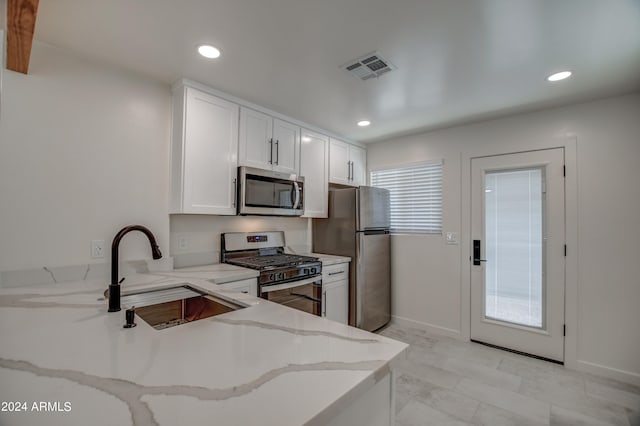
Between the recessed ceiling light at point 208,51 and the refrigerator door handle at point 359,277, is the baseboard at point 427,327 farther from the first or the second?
the recessed ceiling light at point 208,51

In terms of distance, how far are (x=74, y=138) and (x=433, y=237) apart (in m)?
3.41

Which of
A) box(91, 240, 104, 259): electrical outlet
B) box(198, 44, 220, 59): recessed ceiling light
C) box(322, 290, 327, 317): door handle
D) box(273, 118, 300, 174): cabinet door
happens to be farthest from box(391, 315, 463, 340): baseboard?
box(198, 44, 220, 59): recessed ceiling light

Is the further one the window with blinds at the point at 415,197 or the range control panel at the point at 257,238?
the window with blinds at the point at 415,197

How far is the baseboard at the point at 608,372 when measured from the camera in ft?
7.76

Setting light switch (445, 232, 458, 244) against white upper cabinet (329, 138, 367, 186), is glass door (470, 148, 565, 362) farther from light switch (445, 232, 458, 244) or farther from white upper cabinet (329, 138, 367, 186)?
white upper cabinet (329, 138, 367, 186)

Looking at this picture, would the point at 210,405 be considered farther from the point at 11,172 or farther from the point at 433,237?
the point at 433,237

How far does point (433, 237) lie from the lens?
3.45 m

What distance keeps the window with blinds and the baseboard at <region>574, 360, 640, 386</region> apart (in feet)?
5.50

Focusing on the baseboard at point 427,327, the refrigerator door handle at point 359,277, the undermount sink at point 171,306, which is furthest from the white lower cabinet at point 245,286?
the baseboard at point 427,327

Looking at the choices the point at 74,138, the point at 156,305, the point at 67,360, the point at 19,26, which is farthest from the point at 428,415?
the point at 19,26

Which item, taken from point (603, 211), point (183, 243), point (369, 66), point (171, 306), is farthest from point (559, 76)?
point (183, 243)

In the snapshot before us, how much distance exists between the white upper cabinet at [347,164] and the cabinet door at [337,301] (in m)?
1.24

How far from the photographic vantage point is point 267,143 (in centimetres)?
281

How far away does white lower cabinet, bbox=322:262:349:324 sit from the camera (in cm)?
299
